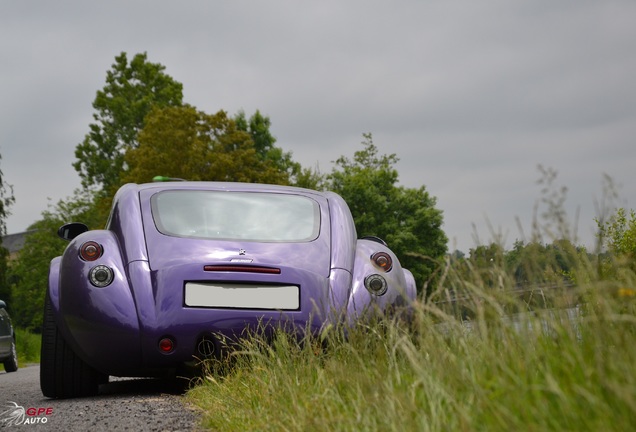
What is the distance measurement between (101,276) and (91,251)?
23 centimetres

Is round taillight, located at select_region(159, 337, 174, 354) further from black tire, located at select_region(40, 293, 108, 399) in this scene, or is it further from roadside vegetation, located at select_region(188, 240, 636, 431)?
roadside vegetation, located at select_region(188, 240, 636, 431)

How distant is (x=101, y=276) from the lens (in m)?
6.60

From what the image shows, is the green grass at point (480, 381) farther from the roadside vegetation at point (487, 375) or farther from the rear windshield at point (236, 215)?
the rear windshield at point (236, 215)

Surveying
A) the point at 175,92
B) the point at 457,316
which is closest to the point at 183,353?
the point at 457,316

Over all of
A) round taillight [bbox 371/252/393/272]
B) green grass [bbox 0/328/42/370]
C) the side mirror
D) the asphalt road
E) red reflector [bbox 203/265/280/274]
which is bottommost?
green grass [bbox 0/328/42/370]

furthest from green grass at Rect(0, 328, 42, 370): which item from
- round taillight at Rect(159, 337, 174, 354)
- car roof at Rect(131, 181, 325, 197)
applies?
round taillight at Rect(159, 337, 174, 354)

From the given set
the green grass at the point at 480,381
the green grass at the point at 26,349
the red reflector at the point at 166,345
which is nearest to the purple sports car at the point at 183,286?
the red reflector at the point at 166,345

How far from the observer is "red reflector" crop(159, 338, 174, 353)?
6496mm

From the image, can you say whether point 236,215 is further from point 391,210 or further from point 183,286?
point 391,210

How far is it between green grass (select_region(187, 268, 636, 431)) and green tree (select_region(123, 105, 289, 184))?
115 ft

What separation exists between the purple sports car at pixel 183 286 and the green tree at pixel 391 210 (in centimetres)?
5619

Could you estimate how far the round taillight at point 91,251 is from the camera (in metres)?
6.70

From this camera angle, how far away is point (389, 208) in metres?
67.9

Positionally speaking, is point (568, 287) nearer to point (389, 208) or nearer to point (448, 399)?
point (448, 399)
